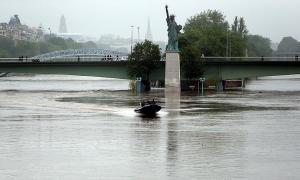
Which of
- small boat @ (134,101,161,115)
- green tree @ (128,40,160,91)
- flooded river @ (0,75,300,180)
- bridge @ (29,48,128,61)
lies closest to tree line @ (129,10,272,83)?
green tree @ (128,40,160,91)

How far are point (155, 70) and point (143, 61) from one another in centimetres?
456

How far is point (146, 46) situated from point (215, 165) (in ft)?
259

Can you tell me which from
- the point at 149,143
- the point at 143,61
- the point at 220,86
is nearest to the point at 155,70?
the point at 143,61

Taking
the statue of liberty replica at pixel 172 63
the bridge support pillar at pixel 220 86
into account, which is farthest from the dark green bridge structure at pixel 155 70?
the statue of liberty replica at pixel 172 63

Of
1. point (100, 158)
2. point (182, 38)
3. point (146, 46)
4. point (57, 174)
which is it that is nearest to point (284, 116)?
point (100, 158)

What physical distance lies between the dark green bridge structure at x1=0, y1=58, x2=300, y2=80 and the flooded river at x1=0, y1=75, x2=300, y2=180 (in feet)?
126

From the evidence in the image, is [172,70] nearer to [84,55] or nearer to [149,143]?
[84,55]

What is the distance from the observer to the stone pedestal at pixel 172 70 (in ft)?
341

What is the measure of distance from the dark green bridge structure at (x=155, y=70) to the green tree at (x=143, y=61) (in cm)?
157

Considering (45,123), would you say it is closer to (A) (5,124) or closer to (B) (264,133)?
(A) (5,124)

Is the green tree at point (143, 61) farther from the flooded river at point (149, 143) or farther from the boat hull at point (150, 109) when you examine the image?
the boat hull at point (150, 109)

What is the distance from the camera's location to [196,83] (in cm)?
11375

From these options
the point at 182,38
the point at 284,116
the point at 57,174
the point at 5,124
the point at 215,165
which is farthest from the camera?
the point at 182,38

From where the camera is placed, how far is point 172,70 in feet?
341
